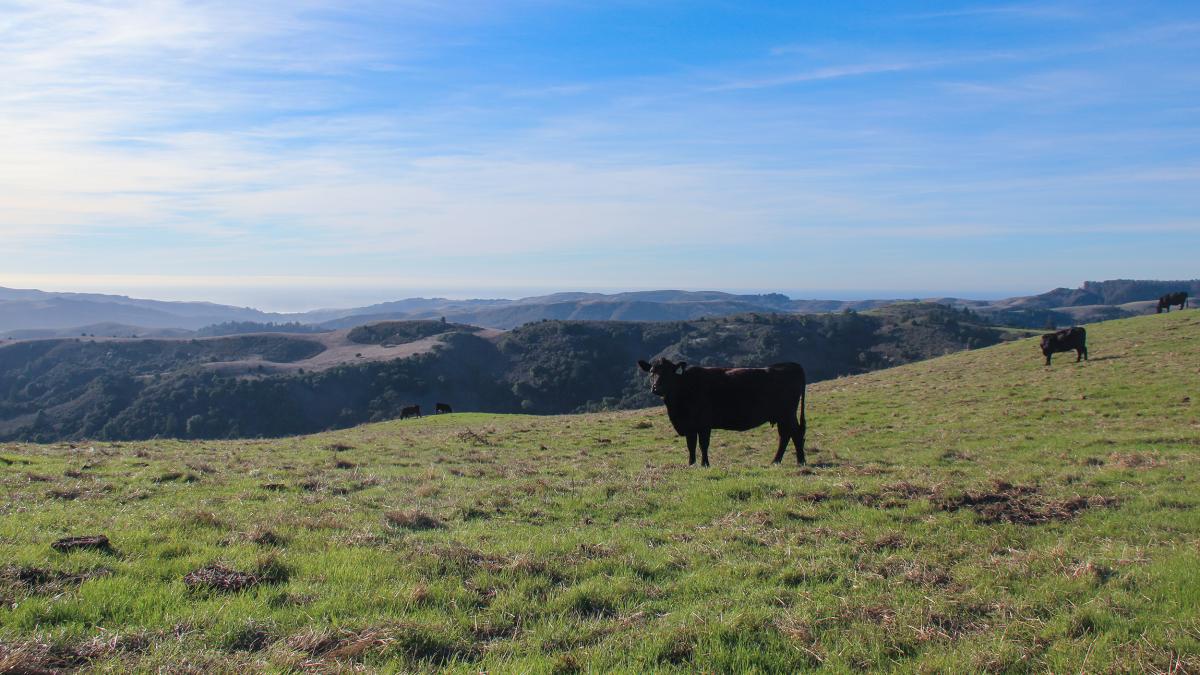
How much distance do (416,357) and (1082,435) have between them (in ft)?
434

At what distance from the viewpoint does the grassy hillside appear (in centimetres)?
505

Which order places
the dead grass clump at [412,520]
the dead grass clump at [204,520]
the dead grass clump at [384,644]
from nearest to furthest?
the dead grass clump at [384,644] → the dead grass clump at [204,520] → the dead grass clump at [412,520]

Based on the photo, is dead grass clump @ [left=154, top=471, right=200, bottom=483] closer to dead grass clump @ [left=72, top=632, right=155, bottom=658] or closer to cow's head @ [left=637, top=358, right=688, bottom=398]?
dead grass clump @ [left=72, top=632, right=155, bottom=658]

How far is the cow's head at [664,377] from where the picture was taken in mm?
16047

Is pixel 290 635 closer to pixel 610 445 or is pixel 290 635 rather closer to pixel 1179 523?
pixel 1179 523

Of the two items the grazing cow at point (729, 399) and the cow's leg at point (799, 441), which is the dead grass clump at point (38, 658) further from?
the cow's leg at point (799, 441)

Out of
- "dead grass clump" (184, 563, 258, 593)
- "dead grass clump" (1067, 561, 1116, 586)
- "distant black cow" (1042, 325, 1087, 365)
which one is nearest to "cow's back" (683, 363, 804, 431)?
"dead grass clump" (1067, 561, 1116, 586)

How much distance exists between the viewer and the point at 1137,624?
5.38 metres

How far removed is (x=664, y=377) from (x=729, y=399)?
1.68 metres

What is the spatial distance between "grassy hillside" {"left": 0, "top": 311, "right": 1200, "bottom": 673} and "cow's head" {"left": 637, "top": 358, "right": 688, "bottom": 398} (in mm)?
2056

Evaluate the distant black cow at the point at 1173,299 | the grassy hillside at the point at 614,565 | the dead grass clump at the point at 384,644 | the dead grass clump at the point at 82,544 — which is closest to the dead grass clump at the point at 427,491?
the grassy hillside at the point at 614,565

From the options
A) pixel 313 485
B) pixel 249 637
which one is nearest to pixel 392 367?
pixel 313 485

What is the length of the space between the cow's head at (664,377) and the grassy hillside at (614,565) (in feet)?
6.74

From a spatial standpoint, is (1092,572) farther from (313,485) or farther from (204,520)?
(313,485)
